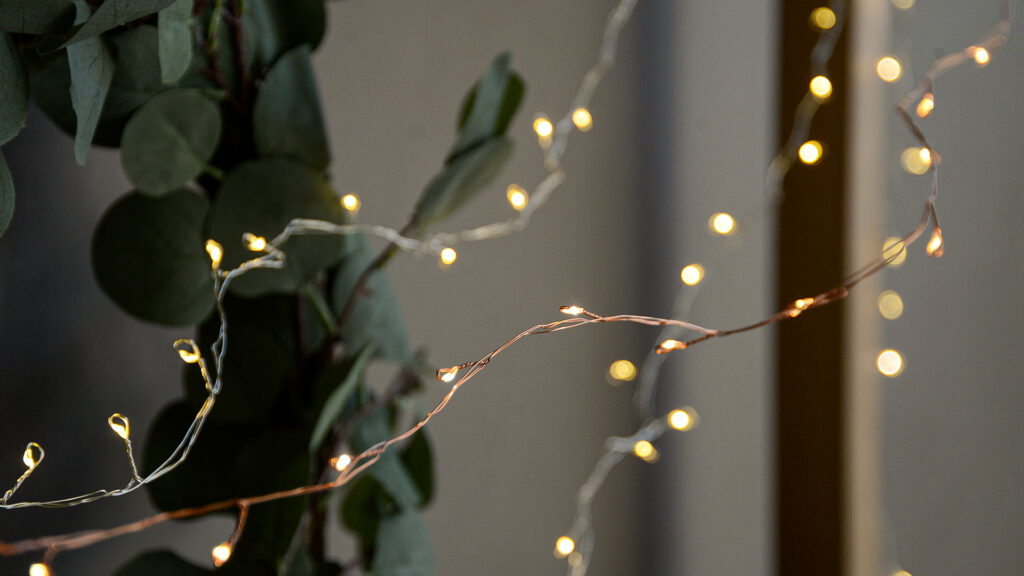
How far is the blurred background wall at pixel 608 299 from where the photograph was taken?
51 centimetres

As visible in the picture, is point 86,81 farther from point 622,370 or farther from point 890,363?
point 622,370

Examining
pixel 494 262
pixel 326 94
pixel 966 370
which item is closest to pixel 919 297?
pixel 966 370

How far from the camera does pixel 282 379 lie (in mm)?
457

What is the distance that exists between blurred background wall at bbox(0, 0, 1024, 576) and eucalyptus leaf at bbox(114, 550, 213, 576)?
12 centimetres

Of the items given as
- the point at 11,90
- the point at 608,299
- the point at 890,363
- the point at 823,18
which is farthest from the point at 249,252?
the point at 823,18

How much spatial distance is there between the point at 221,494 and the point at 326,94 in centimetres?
36

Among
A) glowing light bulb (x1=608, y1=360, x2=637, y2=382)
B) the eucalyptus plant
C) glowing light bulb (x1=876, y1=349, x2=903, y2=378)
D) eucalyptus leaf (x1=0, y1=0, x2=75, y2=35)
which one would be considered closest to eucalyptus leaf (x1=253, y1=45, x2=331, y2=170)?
the eucalyptus plant

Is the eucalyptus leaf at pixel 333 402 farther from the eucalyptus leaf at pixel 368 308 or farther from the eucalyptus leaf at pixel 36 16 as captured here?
the eucalyptus leaf at pixel 36 16

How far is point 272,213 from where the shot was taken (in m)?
0.42

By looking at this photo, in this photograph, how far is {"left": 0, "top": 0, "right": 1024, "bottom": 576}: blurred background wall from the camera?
0.51 meters

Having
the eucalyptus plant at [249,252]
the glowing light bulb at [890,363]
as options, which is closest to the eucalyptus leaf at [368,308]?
the eucalyptus plant at [249,252]

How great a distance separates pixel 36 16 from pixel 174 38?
0.18ft

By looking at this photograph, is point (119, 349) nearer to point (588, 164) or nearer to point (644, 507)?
point (588, 164)

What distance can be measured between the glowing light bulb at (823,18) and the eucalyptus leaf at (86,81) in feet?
2.25
